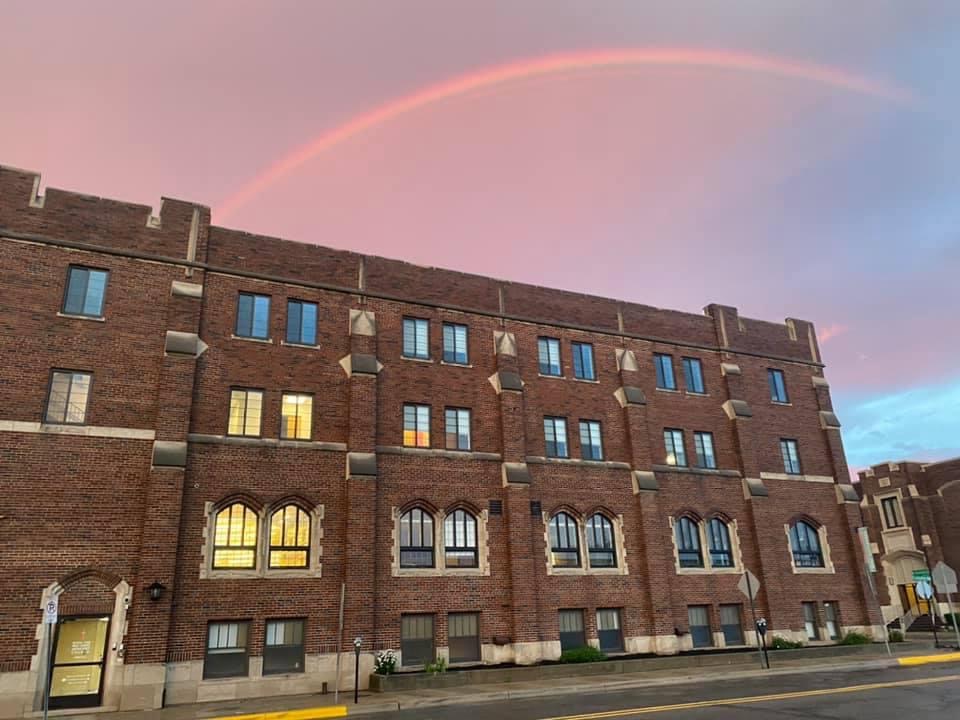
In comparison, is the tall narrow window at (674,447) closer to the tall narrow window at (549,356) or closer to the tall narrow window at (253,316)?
the tall narrow window at (549,356)

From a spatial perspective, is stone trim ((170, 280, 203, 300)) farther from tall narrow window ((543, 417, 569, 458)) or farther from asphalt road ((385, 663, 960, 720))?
asphalt road ((385, 663, 960, 720))

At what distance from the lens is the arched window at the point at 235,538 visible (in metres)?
19.3

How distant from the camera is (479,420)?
2417 cm

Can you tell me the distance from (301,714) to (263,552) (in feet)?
18.5

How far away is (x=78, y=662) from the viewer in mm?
A: 16797

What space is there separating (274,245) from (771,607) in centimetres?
2363

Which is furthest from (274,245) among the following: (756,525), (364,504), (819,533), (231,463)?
(819,533)

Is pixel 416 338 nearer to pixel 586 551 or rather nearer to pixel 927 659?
pixel 586 551

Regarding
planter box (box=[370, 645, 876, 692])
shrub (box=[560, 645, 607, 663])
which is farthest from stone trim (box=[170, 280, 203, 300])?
shrub (box=[560, 645, 607, 663])

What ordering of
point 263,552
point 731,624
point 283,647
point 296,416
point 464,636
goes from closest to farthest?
1. point 283,647
2. point 263,552
3. point 296,416
4. point 464,636
5. point 731,624

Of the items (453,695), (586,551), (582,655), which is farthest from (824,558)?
(453,695)

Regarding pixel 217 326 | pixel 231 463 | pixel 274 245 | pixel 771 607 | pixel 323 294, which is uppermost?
pixel 274 245

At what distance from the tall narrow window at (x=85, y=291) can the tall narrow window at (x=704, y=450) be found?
22.9 m

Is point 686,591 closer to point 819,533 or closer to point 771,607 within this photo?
point 771,607
